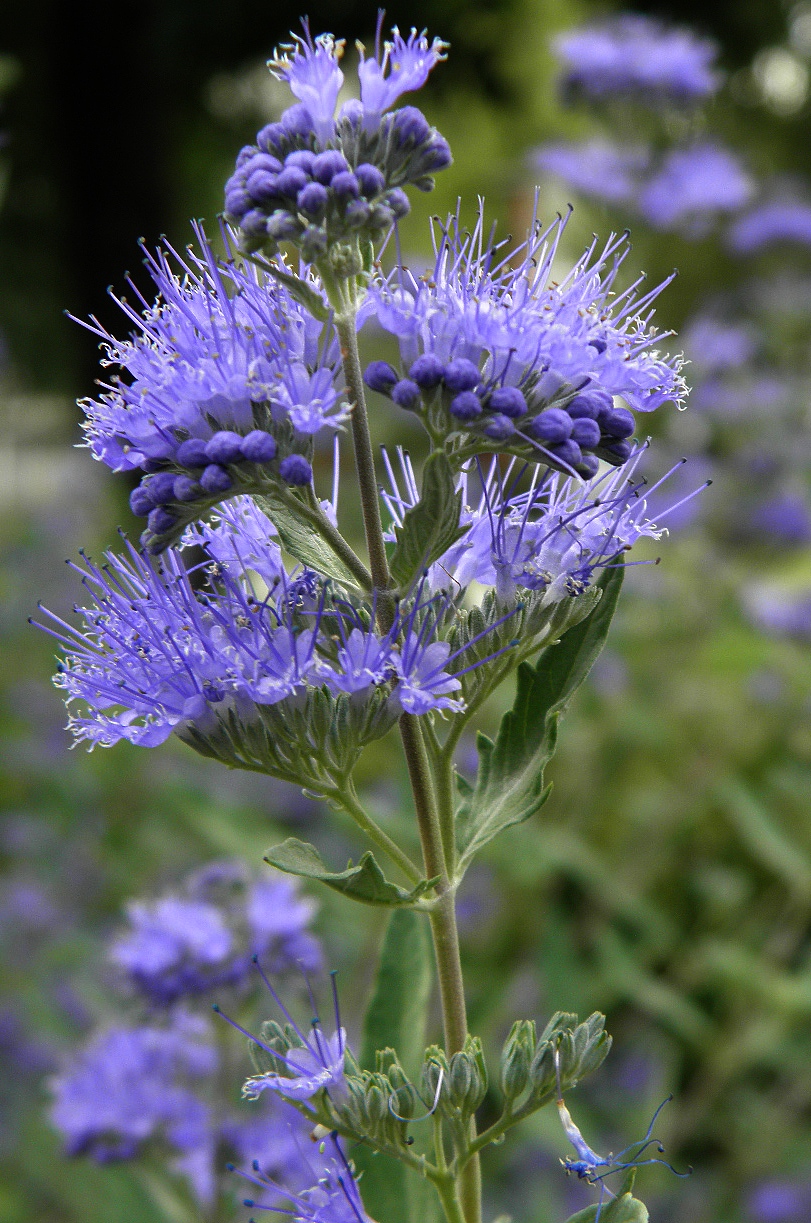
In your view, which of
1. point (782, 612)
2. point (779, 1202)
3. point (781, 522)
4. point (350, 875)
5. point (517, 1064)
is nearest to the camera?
point (350, 875)

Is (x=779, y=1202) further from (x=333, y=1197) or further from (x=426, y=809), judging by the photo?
(x=426, y=809)

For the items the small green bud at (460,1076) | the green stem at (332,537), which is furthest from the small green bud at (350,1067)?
the green stem at (332,537)

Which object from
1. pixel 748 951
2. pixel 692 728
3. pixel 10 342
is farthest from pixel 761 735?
pixel 10 342

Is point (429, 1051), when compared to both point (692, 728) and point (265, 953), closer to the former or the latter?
point (265, 953)

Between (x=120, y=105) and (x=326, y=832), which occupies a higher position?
(x=120, y=105)

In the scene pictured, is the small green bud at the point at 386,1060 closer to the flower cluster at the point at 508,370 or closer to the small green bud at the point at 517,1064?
the small green bud at the point at 517,1064

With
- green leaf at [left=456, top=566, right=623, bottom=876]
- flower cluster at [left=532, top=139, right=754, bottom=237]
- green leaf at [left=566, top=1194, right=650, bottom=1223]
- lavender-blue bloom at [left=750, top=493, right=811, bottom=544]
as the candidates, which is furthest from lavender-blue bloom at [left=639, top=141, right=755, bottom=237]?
green leaf at [left=566, top=1194, right=650, bottom=1223]

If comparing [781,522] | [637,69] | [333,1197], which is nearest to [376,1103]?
[333,1197]
